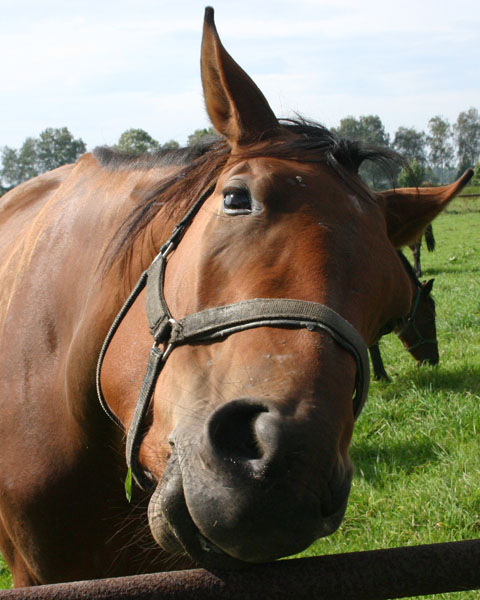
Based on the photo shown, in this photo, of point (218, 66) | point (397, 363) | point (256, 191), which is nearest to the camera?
point (256, 191)

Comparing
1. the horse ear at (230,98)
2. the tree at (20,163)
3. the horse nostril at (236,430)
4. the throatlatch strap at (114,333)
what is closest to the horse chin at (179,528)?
the horse nostril at (236,430)

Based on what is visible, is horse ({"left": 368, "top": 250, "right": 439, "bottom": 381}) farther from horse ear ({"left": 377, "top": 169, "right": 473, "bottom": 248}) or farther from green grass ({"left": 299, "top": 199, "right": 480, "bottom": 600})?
horse ear ({"left": 377, "top": 169, "right": 473, "bottom": 248})

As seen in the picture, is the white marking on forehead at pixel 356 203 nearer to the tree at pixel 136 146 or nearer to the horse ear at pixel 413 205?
the horse ear at pixel 413 205

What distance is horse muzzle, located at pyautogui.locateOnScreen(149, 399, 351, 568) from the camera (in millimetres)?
1332

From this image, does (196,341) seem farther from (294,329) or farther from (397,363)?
(397,363)

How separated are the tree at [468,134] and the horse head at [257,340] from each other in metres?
96.6

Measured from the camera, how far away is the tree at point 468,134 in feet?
302

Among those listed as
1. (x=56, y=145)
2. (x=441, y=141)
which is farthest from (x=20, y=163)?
(x=441, y=141)

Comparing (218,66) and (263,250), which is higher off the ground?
(218,66)

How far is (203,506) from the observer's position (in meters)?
1.39

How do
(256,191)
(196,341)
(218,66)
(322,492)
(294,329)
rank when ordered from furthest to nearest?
(218,66) → (256,191) → (196,341) → (294,329) → (322,492)

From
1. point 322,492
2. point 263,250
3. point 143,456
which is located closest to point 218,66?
→ point 263,250

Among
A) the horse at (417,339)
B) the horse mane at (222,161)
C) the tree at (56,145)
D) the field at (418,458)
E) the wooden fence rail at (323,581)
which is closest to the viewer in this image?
the wooden fence rail at (323,581)

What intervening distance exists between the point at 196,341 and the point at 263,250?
1.08ft
